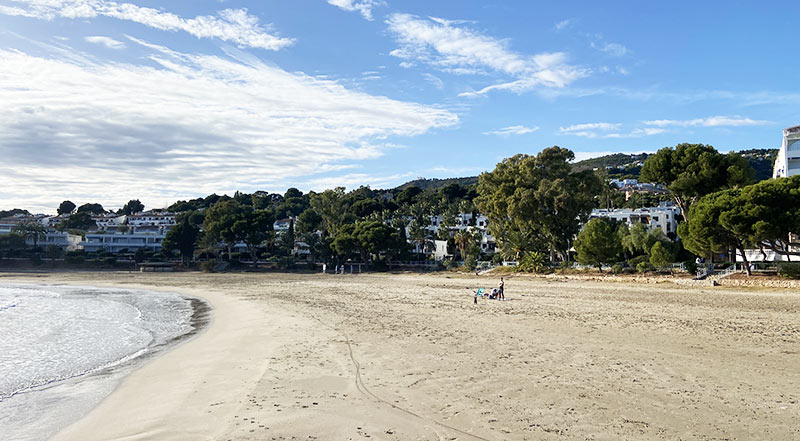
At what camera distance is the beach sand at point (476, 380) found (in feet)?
26.1

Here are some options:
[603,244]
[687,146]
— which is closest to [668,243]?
[603,244]

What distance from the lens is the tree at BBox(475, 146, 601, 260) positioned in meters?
48.0

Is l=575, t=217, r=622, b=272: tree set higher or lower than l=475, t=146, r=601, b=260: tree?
lower

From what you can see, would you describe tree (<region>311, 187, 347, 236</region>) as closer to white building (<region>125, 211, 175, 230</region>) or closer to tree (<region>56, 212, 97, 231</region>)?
white building (<region>125, 211, 175, 230</region>)

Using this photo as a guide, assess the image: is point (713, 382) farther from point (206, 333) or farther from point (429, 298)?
point (429, 298)

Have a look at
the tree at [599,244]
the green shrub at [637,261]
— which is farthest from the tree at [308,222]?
the green shrub at [637,261]

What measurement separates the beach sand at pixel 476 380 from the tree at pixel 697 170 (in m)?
25.0

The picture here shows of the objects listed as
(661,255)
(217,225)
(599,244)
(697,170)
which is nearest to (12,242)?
(217,225)

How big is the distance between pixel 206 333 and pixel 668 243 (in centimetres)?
3603

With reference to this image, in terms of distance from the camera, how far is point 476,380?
1073 cm

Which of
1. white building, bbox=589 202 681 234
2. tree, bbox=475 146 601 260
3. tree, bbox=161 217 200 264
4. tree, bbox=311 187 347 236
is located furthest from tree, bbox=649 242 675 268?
tree, bbox=161 217 200 264

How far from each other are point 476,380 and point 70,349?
14765 millimetres

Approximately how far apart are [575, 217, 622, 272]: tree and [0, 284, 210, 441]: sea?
31.4m

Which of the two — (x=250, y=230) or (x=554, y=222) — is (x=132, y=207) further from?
(x=554, y=222)
